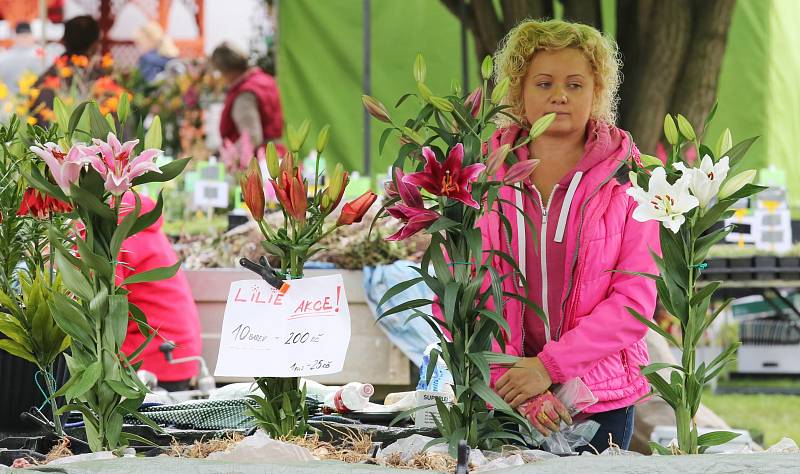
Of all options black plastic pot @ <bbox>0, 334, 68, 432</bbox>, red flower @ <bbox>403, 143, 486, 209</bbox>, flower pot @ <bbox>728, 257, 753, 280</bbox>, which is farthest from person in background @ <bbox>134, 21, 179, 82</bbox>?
red flower @ <bbox>403, 143, 486, 209</bbox>

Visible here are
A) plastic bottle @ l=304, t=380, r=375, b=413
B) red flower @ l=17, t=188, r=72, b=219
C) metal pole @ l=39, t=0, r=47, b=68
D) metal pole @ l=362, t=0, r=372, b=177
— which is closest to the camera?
red flower @ l=17, t=188, r=72, b=219

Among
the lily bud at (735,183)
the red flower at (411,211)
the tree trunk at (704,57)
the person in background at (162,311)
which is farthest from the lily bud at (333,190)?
the tree trunk at (704,57)

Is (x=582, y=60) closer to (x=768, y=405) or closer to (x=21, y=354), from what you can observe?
(x=21, y=354)

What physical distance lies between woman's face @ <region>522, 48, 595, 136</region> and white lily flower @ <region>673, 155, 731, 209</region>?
415mm

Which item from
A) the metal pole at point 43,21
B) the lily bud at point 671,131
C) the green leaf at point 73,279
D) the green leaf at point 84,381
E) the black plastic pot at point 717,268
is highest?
the metal pole at point 43,21

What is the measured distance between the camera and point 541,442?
1.73m

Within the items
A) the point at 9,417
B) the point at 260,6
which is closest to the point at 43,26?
the point at 260,6

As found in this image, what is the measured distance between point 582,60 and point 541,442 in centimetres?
68

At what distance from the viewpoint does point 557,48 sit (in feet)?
6.45

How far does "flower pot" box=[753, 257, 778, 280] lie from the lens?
5281 mm

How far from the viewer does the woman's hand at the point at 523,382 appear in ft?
5.89

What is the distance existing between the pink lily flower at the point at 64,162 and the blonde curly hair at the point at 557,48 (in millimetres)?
777

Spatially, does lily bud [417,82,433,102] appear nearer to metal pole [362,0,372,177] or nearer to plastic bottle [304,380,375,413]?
plastic bottle [304,380,375,413]

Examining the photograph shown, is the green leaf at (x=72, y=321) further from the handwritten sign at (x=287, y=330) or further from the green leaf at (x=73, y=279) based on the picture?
the handwritten sign at (x=287, y=330)
